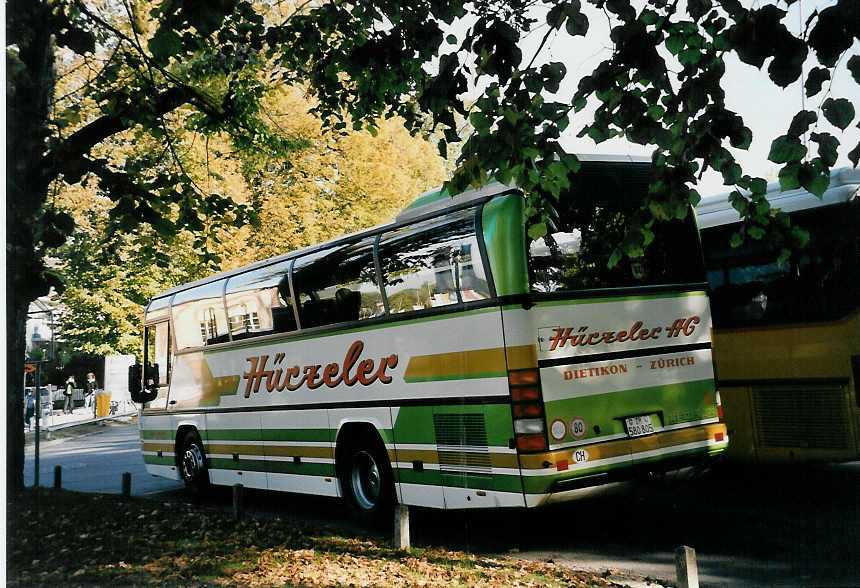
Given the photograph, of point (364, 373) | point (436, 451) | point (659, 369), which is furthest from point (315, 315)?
point (659, 369)

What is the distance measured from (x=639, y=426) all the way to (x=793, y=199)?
156 inches

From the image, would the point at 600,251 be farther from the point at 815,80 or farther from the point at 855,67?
the point at 855,67

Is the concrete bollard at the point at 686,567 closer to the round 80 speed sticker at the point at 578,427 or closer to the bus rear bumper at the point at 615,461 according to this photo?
the bus rear bumper at the point at 615,461

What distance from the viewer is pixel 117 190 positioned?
9.97 m

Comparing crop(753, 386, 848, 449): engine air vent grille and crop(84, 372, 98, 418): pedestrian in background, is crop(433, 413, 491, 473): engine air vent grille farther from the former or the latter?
crop(84, 372, 98, 418): pedestrian in background

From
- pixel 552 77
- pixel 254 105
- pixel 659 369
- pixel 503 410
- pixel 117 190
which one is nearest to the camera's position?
pixel 552 77

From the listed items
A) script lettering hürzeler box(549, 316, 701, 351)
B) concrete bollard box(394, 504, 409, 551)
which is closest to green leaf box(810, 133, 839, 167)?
script lettering hürzeler box(549, 316, 701, 351)

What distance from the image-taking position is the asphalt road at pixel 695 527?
695 cm

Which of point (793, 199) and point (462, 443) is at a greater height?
point (793, 199)

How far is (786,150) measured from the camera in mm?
5195

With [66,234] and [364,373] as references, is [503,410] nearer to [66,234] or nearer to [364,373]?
[364,373]

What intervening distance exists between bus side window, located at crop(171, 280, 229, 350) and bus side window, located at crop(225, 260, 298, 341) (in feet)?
1.16

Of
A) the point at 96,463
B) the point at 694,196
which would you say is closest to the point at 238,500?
the point at 694,196

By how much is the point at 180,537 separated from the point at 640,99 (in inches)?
260
